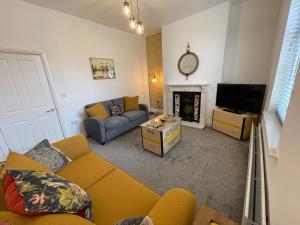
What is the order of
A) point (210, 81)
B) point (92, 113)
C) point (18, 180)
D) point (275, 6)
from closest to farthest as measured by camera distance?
point (18, 180), point (275, 6), point (92, 113), point (210, 81)

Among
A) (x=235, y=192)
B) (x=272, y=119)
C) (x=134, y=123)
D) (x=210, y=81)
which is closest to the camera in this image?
(x=235, y=192)

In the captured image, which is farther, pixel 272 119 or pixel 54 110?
pixel 54 110

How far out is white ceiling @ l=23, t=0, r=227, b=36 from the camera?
255 centimetres

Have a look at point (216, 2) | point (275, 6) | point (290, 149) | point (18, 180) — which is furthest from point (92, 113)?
point (275, 6)

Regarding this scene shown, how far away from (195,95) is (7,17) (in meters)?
4.12

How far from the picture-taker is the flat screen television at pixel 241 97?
254cm

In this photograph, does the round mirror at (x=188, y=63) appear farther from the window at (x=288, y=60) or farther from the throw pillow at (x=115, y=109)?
the throw pillow at (x=115, y=109)

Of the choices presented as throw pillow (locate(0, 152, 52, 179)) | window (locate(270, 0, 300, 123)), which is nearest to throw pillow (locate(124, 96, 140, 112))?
throw pillow (locate(0, 152, 52, 179))

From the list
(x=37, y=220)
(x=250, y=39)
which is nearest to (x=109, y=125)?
(x=37, y=220)

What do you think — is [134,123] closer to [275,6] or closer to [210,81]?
[210,81]

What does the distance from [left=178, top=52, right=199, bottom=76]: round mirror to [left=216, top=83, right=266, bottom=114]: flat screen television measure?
34.6 inches

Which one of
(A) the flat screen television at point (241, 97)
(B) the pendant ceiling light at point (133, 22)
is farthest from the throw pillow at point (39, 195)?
(A) the flat screen television at point (241, 97)

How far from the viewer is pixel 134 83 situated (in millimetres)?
4648

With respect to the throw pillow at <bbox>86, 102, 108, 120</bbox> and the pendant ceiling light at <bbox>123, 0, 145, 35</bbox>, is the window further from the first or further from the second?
the throw pillow at <bbox>86, 102, 108, 120</bbox>
